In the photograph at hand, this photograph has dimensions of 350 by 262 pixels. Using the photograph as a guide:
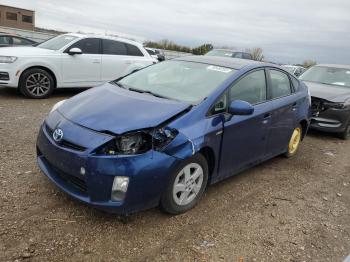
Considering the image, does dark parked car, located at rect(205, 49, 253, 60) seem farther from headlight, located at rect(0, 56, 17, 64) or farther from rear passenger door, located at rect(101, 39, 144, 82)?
headlight, located at rect(0, 56, 17, 64)

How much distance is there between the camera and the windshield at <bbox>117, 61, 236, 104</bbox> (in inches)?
165

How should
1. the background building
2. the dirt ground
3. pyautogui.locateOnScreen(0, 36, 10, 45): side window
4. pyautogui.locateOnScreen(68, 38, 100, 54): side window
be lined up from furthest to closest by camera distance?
1. the background building
2. pyautogui.locateOnScreen(0, 36, 10, 45): side window
3. pyautogui.locateOnScreen(68, 38, 100, 54): side window
4. the dirt ground

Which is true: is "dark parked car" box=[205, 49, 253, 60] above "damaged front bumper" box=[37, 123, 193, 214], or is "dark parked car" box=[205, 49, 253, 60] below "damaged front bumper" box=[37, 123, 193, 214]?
above

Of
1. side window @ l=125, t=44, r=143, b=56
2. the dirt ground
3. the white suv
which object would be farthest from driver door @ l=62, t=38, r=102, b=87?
the dirt ground

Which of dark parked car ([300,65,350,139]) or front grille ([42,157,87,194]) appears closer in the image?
front grille ([42,157,87,194])

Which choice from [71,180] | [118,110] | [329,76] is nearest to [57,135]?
[71,180]

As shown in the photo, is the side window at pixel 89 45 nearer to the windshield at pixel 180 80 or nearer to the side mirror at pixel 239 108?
the windshield at pixel 180 80

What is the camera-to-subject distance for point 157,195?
3.43m

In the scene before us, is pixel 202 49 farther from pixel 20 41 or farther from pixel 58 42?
pixel 58 42

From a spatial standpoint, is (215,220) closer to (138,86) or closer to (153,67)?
(138,86)

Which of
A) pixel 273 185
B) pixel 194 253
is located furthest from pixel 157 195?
pixel 273 185

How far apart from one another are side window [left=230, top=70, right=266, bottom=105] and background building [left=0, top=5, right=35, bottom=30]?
6091 centimetres

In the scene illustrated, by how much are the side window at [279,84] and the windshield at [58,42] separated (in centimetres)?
576

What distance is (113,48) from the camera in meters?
9.95
